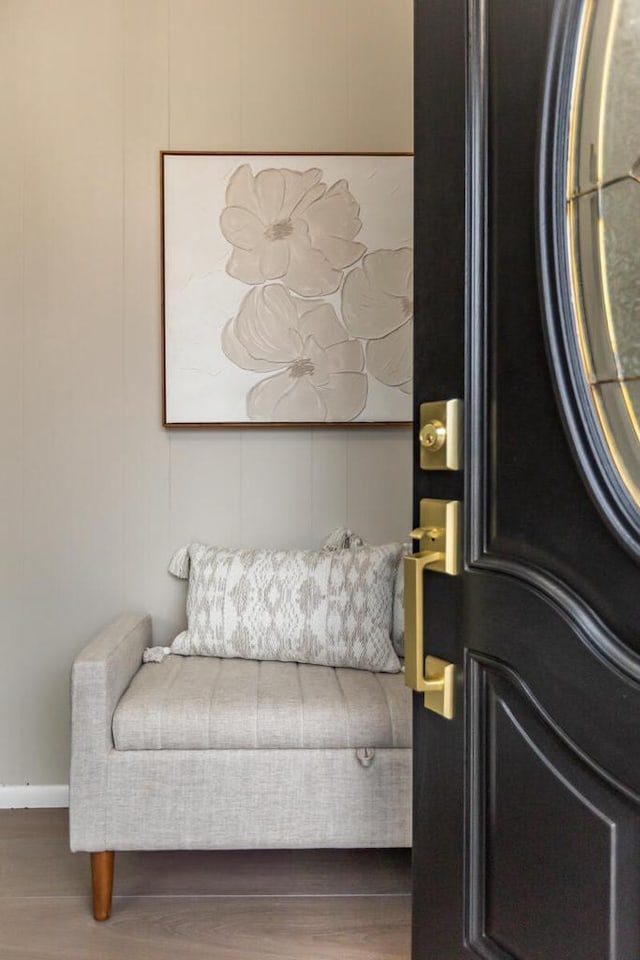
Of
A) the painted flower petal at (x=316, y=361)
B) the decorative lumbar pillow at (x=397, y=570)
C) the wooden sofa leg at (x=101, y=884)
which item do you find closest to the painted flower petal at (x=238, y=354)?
the painted flower petal at (x=316, y=361)

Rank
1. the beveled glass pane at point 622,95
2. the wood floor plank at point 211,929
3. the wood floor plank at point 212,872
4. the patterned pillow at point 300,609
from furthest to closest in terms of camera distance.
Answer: the patterned pillow at point 300,609 → the wood floor plank at point 212,872 → the wood floor plank at point 211,929 → the beveled glass pane at point 622,95

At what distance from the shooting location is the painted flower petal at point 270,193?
2441mm

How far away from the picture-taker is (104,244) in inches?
96.9

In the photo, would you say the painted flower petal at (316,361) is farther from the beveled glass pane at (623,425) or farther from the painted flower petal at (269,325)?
the beveled glass pane at (623,425)

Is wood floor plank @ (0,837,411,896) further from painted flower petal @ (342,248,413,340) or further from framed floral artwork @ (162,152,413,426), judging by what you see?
painted flower petal @ (342,248,413,340)

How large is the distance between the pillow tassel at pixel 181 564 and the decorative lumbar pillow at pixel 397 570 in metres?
0.46

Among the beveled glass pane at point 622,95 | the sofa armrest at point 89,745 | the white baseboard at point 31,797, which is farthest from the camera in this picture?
the white baseboard at point 31,797

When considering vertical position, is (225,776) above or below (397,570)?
below

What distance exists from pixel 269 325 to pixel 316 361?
0.20 metres

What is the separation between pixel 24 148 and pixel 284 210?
884 millimetres

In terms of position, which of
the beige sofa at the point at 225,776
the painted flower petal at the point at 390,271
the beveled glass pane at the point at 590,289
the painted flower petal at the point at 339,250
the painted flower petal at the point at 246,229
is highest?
the painted flower petal at the point at 246,229

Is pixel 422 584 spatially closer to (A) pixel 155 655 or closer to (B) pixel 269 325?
(A) pixel 155 655

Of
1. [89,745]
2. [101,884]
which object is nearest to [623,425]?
[89,745]

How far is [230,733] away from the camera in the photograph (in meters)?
1.81
